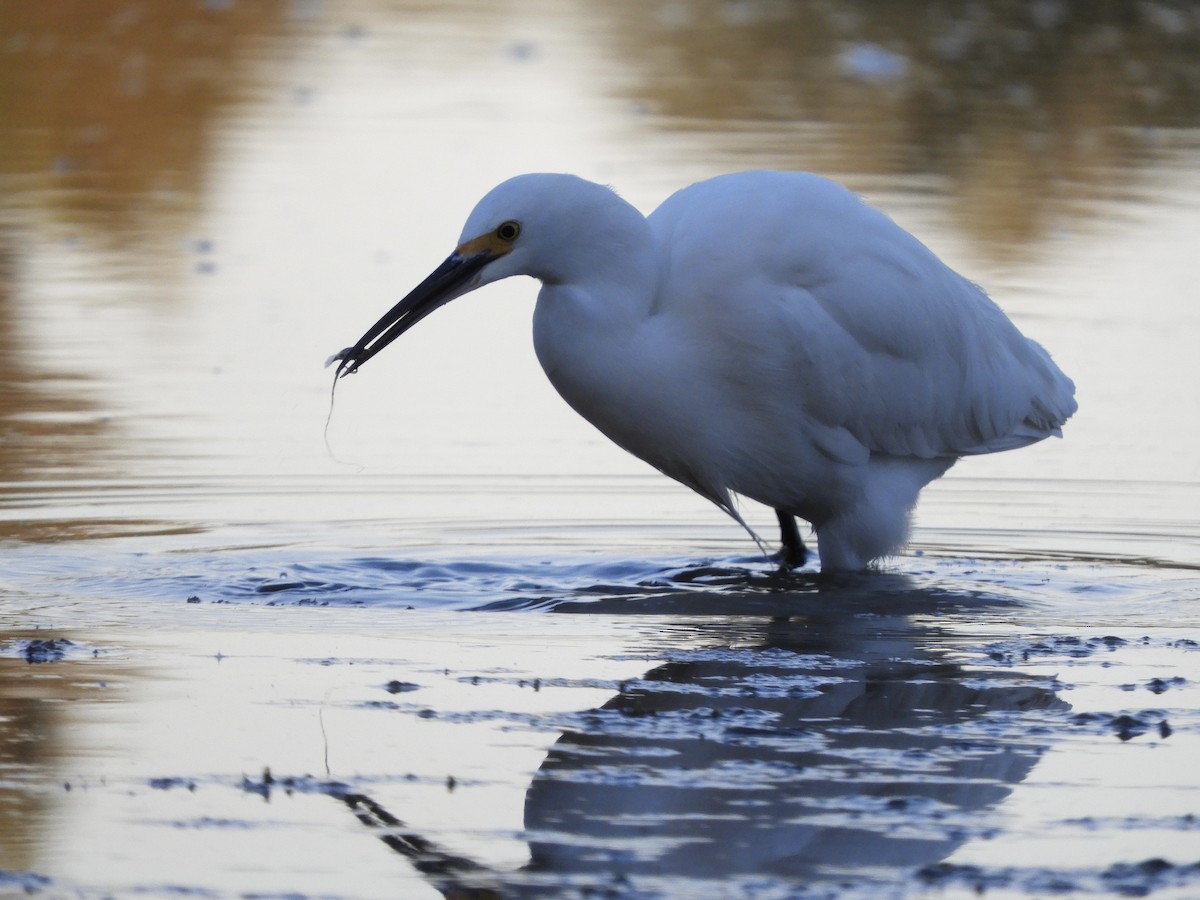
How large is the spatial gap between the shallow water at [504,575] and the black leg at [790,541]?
15 cm

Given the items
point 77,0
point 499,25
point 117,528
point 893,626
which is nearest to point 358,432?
point 117,528

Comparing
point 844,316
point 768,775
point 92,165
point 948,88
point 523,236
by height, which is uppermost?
point 948,88

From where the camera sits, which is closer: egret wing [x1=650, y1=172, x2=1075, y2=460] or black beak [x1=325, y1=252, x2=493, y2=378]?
black beak [x1=325, y1=252, x2=493, y2=378]

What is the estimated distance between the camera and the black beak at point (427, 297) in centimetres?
586

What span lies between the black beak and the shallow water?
29.4 inches

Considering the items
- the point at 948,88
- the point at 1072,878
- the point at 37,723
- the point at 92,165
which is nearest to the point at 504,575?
the point at 37,723

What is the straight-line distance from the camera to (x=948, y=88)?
60.0 feet

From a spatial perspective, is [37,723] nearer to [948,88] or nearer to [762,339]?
[762,339]

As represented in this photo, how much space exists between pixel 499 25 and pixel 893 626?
53.4 feet

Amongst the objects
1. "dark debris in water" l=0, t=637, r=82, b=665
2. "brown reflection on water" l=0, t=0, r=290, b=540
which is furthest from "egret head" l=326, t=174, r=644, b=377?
"brown reflection on water" l=0, t=0, r=290, b=540

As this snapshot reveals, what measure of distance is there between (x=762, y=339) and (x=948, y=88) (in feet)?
40.9

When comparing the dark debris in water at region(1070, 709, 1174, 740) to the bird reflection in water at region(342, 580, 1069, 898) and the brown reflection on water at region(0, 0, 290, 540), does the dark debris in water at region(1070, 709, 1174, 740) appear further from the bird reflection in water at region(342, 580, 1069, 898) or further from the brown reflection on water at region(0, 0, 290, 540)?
the brown reflection on water at region(0, 0, 290, 540)

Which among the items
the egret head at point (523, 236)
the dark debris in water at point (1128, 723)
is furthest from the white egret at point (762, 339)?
the dark debris in water at point (1128, 723)

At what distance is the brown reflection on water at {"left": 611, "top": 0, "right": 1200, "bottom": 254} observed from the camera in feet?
47.7
